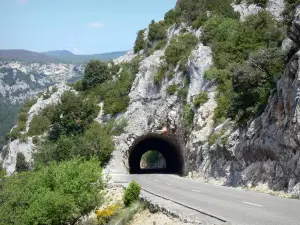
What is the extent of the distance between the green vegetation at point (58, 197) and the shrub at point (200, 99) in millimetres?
16869

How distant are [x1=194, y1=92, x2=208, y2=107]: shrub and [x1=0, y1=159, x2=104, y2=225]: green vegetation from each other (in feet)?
55.3

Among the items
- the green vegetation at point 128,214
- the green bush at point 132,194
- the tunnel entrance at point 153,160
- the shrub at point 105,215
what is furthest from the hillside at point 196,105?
the tunnel entrance at point 153,160

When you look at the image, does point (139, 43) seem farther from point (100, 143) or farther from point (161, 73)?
point (100, 143)

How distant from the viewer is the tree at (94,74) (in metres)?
61.2

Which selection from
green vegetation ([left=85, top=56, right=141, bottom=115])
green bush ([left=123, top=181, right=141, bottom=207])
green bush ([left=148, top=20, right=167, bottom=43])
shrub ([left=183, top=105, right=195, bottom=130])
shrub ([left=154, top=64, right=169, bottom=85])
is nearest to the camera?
green bush ([left=123, top=181, right=141, bottom=207])

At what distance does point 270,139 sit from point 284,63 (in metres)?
5.90

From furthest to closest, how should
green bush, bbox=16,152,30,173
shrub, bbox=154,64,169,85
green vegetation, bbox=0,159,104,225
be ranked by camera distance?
green bush, bbox=16,152,30,173
shrub, bbox=154,64,169,85
green vegetation, bbox=0,159,104,225

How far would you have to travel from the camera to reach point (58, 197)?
20484 millimetres

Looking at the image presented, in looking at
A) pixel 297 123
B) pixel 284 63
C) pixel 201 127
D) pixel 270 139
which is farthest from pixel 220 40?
→ pixel 297 123

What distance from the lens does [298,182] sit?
65.3ft

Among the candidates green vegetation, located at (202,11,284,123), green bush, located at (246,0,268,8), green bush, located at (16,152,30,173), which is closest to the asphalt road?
green vegetation, located at (202,11,284,123)

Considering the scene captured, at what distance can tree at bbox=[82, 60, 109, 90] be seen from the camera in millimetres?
→ 61156

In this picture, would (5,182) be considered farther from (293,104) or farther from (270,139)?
(293,104)

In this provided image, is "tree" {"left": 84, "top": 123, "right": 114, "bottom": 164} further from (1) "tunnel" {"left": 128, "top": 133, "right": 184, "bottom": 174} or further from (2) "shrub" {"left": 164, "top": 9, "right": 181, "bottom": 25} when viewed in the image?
(2) "shrub" {"left": 164, "top": 9, "right": 181, "bottom": 25}
